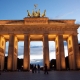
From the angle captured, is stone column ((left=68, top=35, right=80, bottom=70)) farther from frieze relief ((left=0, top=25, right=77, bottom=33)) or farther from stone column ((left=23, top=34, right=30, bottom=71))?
stone column ((left=23, top=34, right=30, bottom=71))

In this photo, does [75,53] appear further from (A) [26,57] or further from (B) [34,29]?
(A) [26,57]

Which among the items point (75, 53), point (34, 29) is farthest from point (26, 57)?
point (75, 53)

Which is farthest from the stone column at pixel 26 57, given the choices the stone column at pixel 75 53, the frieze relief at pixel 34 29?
the stone column at pixel 75 53

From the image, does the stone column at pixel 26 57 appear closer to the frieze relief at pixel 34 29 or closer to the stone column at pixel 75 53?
the frieze relief at pixel 34 29

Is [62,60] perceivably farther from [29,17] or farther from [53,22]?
[29,17]

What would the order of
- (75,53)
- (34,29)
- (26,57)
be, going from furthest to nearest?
(34,29) < (75,53) < (26,57)

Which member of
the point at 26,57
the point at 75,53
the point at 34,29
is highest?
the point at 34,29

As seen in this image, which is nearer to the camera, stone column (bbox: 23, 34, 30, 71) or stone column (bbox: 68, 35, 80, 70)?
stone column (bbox: 23, 34, 30, 71)

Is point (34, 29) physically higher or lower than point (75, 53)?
higher

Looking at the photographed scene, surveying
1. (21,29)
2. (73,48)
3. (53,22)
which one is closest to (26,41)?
(21,29)

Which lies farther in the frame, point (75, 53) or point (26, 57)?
point (75, 53)

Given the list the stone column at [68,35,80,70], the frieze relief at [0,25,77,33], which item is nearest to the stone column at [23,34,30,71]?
the frieze relief at [0,25,77,33]

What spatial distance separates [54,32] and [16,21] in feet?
50.1

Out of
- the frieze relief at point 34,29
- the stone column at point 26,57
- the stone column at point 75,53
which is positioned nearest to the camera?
the stone column at point 26,57
